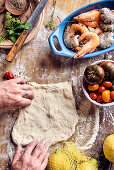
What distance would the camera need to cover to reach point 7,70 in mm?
2012

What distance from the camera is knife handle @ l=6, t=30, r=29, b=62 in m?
1.88

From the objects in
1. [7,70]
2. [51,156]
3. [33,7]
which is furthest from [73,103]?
[33,7]

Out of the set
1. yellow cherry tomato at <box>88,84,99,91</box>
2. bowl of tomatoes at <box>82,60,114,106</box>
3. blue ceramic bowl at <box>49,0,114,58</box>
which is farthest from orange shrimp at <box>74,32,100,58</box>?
yellow cherry tomato at <box>88,84,99,91</box>

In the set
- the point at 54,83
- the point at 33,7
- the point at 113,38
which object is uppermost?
the point at 33,7

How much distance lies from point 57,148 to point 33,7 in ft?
4.11

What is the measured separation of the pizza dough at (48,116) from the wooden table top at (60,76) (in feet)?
0.21

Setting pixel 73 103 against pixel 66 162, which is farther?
pixel 73 103

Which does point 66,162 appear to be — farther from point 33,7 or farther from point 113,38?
point 33,7

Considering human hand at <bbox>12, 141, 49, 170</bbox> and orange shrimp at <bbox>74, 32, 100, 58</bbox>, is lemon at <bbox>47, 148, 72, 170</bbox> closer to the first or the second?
human hand at <bbox>12, 141, 49, 170</bbox>

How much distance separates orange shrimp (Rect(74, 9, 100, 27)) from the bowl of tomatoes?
368 millimetres

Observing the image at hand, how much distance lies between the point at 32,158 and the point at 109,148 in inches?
24.9

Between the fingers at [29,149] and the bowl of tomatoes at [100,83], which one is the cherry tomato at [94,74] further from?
the fingers at [29,149]

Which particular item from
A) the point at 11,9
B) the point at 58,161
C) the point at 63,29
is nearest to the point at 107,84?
the point at 63,29

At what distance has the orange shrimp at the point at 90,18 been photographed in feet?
6.34
